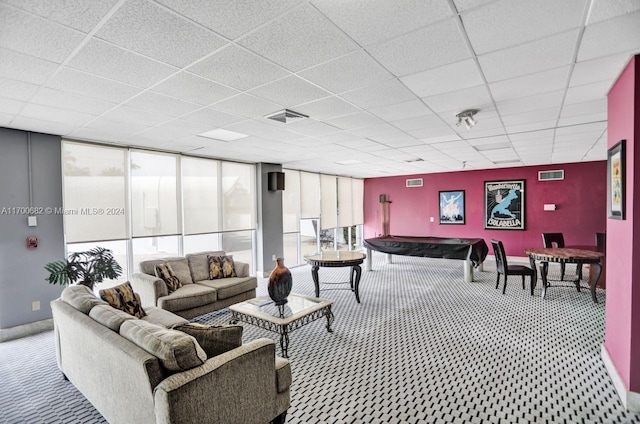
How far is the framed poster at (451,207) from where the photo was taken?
Answer: 8.91 m

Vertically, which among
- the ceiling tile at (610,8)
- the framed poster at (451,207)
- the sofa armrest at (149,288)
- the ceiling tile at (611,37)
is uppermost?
the ceiling tile at (610,8)

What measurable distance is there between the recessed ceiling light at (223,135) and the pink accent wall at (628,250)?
3.95 m

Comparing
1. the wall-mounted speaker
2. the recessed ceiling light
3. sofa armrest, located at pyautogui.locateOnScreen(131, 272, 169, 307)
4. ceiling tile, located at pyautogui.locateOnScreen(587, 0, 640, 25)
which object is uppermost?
the recessed ceiling light

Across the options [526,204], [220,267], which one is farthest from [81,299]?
[526,204]

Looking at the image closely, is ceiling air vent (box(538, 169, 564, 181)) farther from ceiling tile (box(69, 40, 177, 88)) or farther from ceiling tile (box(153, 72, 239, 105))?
ceiling tile (box(69, 40, 177, 88))

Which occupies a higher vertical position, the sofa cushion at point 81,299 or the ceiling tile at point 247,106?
the ceiling tile at point 247,106

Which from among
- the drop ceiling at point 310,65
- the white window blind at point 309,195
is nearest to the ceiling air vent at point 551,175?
the drop ceiling at point 310,65

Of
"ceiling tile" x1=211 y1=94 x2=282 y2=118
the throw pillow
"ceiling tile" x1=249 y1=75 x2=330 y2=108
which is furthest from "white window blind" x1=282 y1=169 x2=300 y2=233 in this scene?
the throw pillow

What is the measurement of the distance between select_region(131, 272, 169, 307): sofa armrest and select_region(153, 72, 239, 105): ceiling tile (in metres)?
2.34

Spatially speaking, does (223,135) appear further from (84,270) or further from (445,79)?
(445,79)

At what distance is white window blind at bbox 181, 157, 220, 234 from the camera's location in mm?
5789

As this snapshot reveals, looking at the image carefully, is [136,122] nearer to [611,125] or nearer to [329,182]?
[611,125]

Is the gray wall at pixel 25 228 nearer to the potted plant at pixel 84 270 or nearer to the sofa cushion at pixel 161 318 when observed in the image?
the potted plant at pixel 84 270

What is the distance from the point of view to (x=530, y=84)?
2666 millimetres
